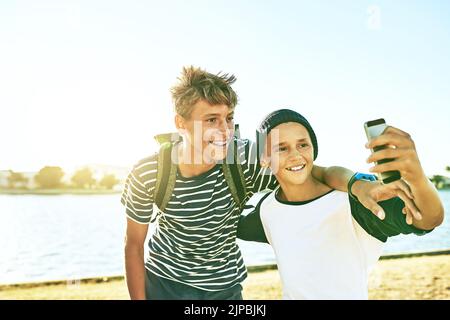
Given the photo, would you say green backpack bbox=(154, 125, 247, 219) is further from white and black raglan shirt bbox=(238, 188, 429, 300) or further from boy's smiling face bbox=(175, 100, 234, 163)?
white and black raglan shirt bbox=(238, 188, 429, 300)

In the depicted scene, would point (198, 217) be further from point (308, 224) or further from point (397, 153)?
point (397, 153)

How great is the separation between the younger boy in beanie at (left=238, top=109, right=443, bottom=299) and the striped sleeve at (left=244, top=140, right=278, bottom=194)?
2.0 inches

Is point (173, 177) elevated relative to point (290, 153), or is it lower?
lower

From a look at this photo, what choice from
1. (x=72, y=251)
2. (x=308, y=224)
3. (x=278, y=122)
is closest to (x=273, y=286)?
(x=308, y=224)

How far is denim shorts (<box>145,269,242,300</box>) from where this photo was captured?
260cm

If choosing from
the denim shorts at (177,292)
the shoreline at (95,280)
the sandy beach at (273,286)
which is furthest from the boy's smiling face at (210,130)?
the shoreline at (95,280)

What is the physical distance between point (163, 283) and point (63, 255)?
45.2 ft

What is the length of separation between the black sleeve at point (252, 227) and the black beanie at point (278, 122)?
37cm

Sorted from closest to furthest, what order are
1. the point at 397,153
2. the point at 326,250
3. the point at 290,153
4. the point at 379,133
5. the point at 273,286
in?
the point at 397,153 < the point at 379,133 < the point at 326,250 < the point at 290,153 < the point at 273,286

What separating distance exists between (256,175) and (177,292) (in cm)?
89

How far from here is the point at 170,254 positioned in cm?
267

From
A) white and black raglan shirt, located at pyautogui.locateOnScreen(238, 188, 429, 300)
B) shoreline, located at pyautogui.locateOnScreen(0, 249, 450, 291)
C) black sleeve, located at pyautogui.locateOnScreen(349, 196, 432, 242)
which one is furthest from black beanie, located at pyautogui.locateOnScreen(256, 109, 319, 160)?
shoreline, located at pyautogui.locateOnScreen(0, 249, 450, 291)

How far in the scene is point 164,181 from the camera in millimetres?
2555
